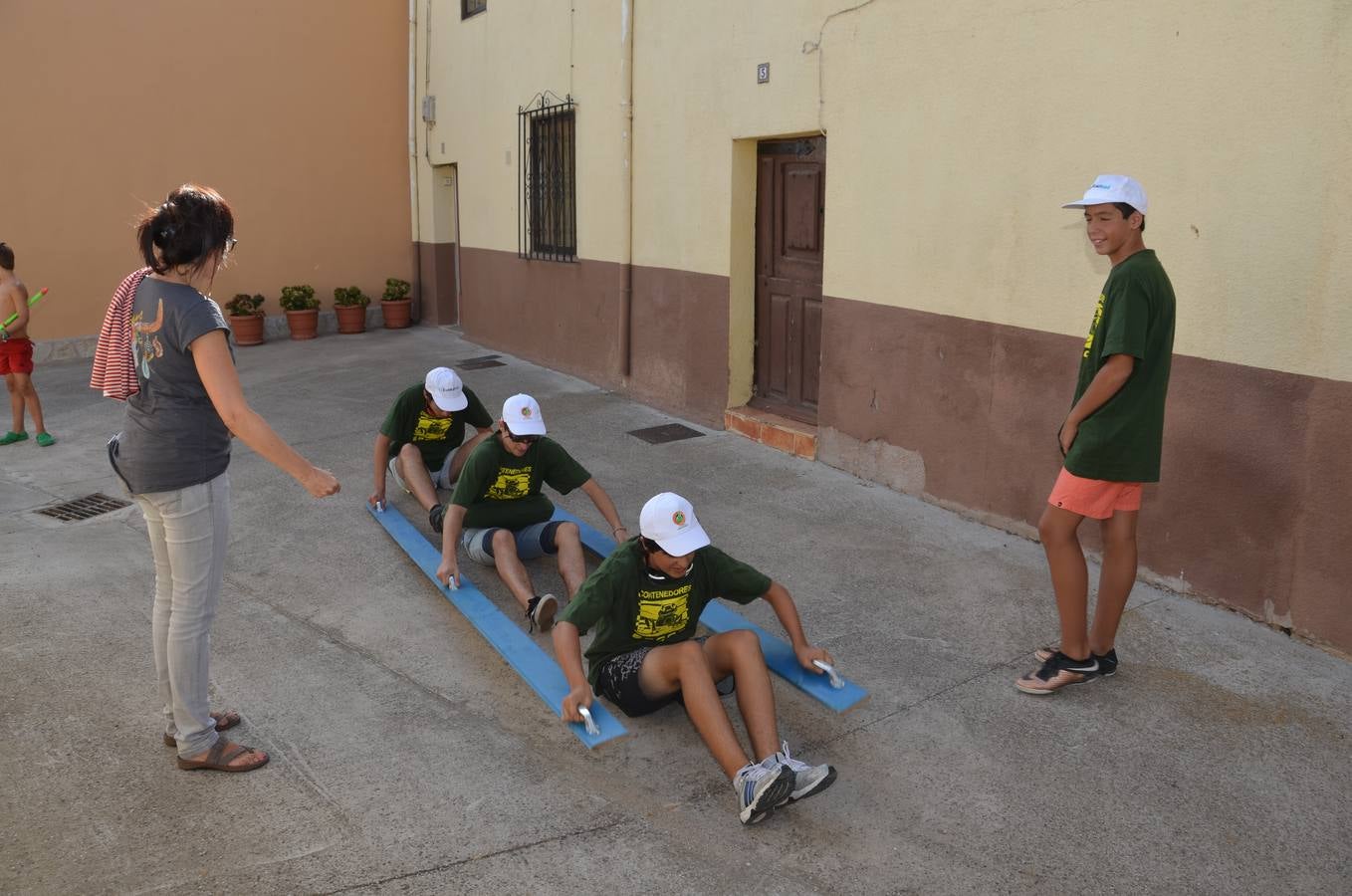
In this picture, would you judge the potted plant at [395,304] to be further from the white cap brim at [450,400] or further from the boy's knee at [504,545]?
the boy's knee at [504,545]

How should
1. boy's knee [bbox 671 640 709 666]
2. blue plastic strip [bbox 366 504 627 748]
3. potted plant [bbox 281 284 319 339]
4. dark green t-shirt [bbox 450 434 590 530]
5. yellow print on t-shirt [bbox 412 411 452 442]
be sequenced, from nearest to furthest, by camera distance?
boy's knee [bbox 671 640 709 666], blue plastic strip [bbox 366 504 627 748], dark green t-shirt [bbox 450 434 590 530], yellow print on t-shirt [bbox 412 411 452 442], potted plant [bbox 281 284 319 339]

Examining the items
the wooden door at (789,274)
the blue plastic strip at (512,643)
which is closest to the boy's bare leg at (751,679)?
the blue plastic strip at (512,643)

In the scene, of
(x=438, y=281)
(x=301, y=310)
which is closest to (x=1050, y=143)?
(x=438, y=281)

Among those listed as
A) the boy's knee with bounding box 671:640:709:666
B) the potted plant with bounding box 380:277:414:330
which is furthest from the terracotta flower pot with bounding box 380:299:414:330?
the boy's knee with bounding box 671:640:709:666

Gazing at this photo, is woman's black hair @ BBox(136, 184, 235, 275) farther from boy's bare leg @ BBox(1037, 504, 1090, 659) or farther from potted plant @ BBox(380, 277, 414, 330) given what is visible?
potted plant @ BBox(380, 277, 414, 330)

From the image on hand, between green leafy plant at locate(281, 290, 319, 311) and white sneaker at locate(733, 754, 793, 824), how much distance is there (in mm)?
11272

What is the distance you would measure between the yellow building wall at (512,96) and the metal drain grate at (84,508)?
4392 mm

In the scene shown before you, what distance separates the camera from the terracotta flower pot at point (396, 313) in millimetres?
13852

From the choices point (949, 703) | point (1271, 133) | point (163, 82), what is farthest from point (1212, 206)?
point (163, 82)

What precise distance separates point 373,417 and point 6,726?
5.16 meters

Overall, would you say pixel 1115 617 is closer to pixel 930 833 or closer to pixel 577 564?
pixel 930 833

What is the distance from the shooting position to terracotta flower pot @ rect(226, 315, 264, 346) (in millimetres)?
12758

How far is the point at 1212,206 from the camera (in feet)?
15.2

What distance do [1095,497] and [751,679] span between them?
1.42 m
